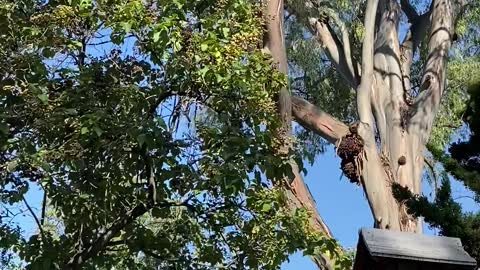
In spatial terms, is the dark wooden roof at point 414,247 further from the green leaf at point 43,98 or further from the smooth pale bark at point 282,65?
the smooth pale bark at point 282,65

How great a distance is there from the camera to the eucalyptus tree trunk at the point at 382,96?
9.15m

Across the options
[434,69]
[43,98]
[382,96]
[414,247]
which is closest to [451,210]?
[414,247]

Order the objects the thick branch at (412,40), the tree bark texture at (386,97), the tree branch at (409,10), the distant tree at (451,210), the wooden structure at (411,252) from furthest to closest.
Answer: the tree branch at (409,10), the thick branch at (412,40), the tree bark texture at (386,97), the distant tree at (451,210), the wooden structure at (411,252)

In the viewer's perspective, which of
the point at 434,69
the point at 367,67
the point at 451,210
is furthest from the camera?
the point at 434,69

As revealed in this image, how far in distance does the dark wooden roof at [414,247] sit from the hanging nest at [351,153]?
18.7 feet

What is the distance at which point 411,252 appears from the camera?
11.7 feet

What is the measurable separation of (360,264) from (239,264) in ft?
6.78

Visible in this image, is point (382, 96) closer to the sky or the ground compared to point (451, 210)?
closer to the sky

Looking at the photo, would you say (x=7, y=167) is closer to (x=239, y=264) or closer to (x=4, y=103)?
(x=4, y=103)

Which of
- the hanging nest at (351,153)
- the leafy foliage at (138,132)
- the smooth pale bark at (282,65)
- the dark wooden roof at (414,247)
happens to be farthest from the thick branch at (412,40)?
the dark wooden roof at (414,247)

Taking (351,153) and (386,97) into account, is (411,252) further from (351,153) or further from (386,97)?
(386,97)

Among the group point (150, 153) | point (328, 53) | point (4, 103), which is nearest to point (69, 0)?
point (4, 103)

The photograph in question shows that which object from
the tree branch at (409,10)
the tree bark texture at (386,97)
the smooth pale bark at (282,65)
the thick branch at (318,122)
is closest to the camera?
the smooth pale bark at (282,65)

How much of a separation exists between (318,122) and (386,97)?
99 centimetres
